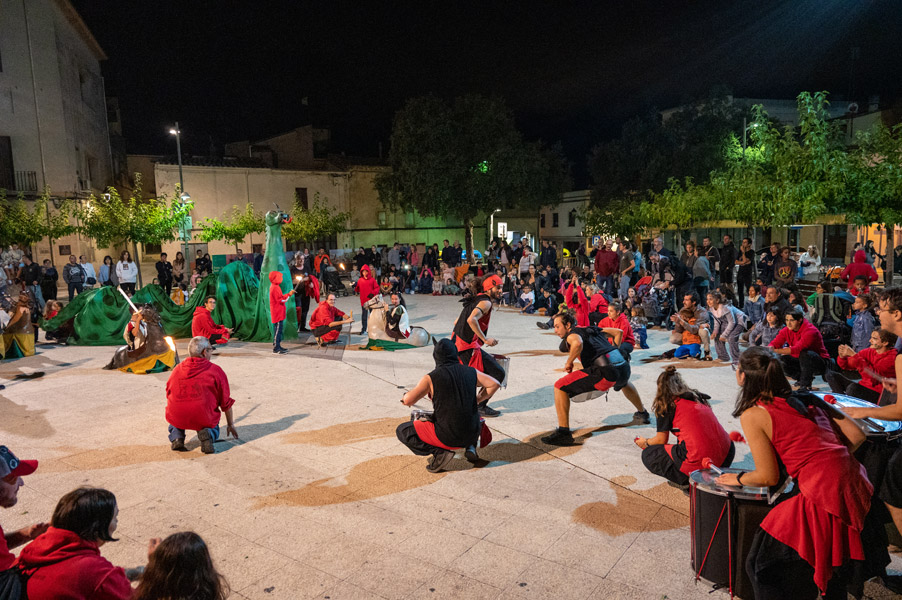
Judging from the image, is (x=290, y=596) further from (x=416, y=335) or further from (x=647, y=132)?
(x=647, y=132)

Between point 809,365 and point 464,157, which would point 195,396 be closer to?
point 809,365

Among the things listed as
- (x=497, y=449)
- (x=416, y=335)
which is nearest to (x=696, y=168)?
(x=416, y=335)

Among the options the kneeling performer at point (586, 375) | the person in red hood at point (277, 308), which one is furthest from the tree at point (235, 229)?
the kneeling performer at point (586, 375)

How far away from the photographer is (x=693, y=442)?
4.39m

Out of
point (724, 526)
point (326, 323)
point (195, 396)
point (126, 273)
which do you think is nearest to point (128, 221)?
point (126, 273)

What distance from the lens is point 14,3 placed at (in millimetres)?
22953

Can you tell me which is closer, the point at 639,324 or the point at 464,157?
the point at 639,324

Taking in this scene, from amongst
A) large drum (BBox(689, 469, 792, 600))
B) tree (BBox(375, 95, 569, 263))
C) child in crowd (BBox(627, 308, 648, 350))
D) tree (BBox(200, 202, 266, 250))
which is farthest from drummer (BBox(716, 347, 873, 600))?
tree (BBox(375, 95, 569, 263))

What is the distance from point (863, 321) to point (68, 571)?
8547 mm

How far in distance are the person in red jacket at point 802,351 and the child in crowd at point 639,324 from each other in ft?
10.4

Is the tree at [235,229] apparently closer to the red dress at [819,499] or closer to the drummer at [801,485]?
the drummer at [801,485]

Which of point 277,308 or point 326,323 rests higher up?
point 277,308

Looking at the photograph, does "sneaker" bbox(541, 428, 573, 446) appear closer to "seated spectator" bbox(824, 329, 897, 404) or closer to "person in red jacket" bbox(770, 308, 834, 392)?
"seated spectator" bbox(824, 329, 897, 404)

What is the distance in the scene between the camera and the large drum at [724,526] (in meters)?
3.28
